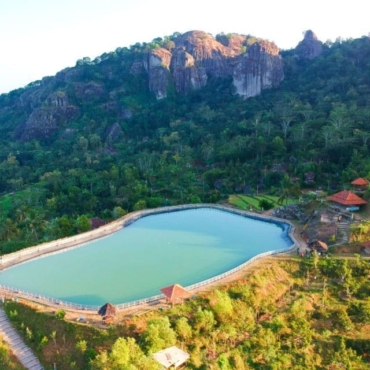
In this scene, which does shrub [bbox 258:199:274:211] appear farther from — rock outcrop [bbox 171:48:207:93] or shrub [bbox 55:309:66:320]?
rock outcrop [bbox 171:48:207:93]

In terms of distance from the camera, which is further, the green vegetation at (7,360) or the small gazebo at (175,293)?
the small gazebo at (175,293)

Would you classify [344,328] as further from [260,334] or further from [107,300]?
[107,300]

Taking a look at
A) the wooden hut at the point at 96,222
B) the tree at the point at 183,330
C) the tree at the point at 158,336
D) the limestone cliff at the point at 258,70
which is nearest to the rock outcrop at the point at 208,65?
the limestone cliff at the point at 258,70

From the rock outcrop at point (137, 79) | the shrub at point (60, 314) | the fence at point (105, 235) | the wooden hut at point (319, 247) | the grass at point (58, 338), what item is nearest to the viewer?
the grass at point (58, 338)

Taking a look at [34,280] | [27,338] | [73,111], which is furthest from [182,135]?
[27,338]

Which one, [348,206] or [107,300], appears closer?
[107,300]

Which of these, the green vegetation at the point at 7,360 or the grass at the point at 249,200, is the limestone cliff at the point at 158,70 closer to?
the grass at the point at 249,200

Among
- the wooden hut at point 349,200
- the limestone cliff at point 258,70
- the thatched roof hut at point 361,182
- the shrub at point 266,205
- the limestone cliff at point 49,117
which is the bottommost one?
the shrub at point 266,205
